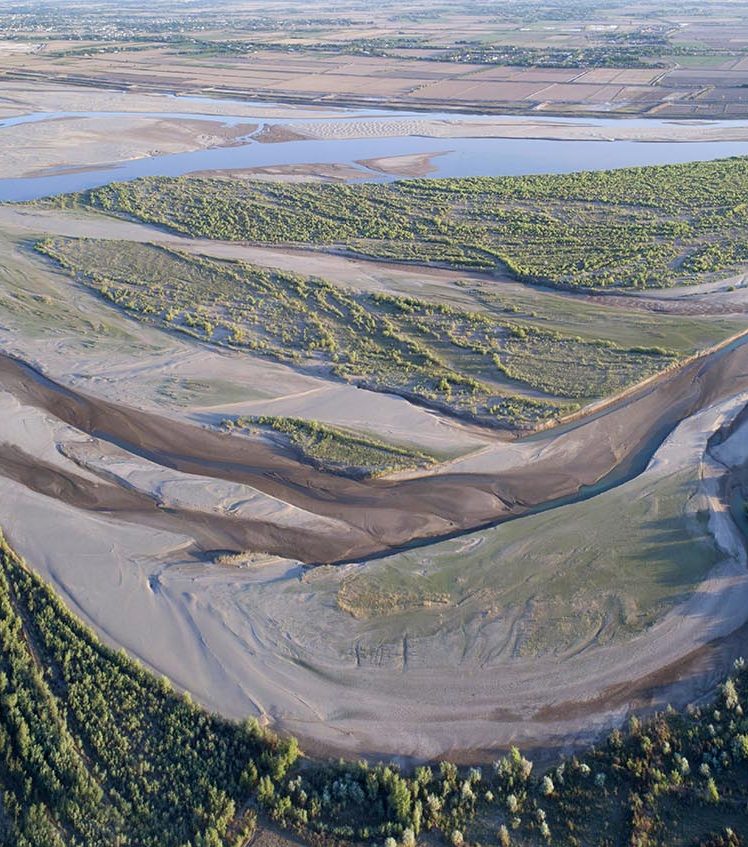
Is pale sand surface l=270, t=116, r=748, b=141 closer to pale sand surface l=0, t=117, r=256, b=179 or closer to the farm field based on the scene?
pale sand surface l=0, t=117, r=256, b=179

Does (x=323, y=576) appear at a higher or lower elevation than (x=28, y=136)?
lower

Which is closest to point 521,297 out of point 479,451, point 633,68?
point 479,451

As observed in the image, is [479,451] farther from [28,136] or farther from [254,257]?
[28,136]

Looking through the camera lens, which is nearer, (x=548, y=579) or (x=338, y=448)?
(x=548, y=579)

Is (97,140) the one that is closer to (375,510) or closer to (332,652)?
(375,510)

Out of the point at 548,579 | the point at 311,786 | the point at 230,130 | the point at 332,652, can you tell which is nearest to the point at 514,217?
the point at 548,579

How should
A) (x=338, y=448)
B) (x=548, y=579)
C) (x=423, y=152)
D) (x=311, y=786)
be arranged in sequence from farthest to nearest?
(x=423, y=152), (x=338, y=448), (x=548, y=579), (x=311, y=786)
